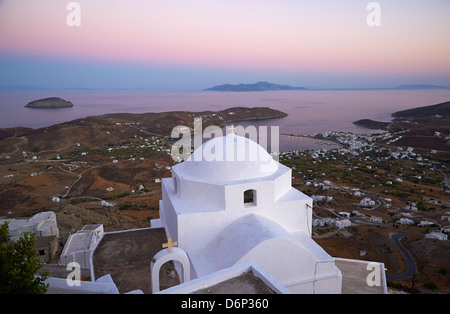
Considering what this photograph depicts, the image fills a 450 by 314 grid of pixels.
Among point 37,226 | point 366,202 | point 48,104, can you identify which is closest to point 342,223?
point 366,202

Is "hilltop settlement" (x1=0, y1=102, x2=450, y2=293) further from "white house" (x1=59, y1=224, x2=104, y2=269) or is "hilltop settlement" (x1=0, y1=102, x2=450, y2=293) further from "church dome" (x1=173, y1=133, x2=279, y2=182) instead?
"church dome" (x1=173, y1=133, x2=279, y2=182)

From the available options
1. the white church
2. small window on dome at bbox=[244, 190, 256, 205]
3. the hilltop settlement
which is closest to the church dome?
the white church

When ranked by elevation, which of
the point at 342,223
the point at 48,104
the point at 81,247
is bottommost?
the point at 342,223

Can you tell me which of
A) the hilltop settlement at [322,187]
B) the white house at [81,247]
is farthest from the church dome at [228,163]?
the hilltop settlement at [322,187]

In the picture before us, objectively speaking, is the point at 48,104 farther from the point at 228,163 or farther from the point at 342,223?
the point at 228,163

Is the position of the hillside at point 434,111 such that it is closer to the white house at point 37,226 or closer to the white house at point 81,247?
the white house at point 81,247
